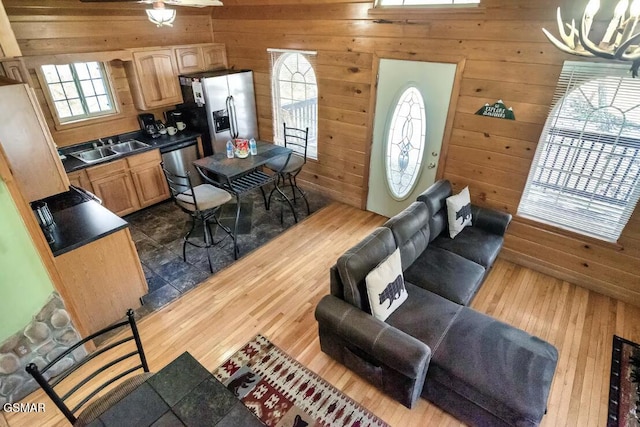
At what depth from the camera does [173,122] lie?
16.2ft

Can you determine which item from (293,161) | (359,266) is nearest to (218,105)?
(293,161)

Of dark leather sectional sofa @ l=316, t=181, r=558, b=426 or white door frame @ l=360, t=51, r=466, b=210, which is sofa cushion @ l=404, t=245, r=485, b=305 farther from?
white door frame @ l=360, t=51, r=466, b=210

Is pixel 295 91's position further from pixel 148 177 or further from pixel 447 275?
pixel 447 275

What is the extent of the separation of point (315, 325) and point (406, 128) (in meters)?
2.45

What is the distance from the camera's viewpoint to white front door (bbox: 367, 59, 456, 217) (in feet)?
11.6

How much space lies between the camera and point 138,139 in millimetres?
4680

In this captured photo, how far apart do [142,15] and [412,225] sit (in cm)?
432

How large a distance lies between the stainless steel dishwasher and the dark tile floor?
0.54 m

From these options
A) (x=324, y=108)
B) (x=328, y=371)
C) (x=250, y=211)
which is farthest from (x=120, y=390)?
(x=324, y=108)

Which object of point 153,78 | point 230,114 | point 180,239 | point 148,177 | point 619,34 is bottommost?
point 180,239

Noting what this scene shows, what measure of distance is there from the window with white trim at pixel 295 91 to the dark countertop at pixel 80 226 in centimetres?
289

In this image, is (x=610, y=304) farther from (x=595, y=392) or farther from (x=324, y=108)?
(x=324, y=108)

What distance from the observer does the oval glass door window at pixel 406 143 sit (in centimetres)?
375

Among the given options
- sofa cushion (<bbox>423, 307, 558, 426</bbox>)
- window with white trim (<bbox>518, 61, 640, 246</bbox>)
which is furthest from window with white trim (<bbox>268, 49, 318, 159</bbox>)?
sofa cushion (<bbox>423, 307, 558, 426</bbox>)
